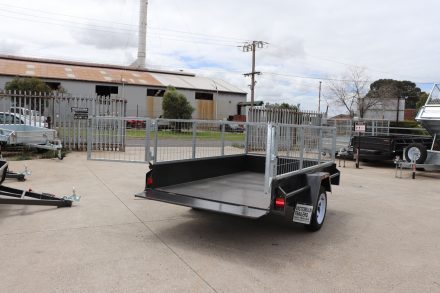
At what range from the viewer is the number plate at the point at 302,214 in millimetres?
5211

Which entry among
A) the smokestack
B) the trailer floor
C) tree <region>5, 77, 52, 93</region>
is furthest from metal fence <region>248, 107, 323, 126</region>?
the smokestack

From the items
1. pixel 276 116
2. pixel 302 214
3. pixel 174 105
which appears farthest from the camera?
pixel 174 105

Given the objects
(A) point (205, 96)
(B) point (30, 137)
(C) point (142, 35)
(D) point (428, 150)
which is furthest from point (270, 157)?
(C) point (142, 35)

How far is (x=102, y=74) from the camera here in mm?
49875

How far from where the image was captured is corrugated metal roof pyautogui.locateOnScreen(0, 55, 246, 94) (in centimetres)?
4427

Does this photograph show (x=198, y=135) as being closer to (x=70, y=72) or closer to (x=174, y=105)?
(x=174, y=105)

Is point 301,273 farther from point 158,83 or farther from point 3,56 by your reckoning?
point 3,56

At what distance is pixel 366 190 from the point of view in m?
9.42

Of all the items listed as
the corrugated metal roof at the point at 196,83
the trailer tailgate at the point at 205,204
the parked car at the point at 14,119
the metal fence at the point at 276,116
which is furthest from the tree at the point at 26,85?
the trailer tailgate at the point at 205,204

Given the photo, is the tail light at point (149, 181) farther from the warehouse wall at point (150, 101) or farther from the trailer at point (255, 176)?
the warehouse wall at point (150, 101)

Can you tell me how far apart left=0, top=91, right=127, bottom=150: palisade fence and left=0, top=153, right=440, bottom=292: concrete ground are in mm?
7647

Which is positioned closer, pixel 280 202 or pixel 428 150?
pixel 280 202

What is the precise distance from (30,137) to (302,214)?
10.5 meters

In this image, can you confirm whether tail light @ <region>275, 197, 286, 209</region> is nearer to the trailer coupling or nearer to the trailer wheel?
the trailer wheel
